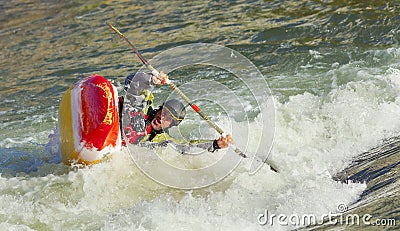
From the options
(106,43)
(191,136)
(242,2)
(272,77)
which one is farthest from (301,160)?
(242,2)

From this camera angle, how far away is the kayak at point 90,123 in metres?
6.16

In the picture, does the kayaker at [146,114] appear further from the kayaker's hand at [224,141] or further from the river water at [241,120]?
the river water at [241,120]

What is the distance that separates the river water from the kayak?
157 mm

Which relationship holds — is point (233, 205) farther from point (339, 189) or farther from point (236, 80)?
point (236, 80)

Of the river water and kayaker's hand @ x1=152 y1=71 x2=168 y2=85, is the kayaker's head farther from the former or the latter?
the river water

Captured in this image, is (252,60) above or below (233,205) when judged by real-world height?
above

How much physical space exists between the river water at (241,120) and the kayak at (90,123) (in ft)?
A: 0.52

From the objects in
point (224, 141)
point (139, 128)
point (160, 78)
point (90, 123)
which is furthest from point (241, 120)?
point (90, 123)

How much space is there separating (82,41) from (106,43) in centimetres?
74

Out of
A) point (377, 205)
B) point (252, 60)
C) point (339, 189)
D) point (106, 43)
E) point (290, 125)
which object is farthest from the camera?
point (106, 43)

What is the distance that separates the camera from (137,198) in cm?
605

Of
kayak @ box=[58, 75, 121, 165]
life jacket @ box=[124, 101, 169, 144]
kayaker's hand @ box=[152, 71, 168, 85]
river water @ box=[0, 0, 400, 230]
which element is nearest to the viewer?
river water @ box=[0, 0, 400, 230]

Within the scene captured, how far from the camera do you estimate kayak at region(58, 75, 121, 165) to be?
6164mm

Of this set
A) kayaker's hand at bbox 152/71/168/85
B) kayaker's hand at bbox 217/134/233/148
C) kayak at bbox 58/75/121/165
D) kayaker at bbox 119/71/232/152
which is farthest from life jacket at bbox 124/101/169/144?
kayaker's hand at bbox 217/134/233/148
